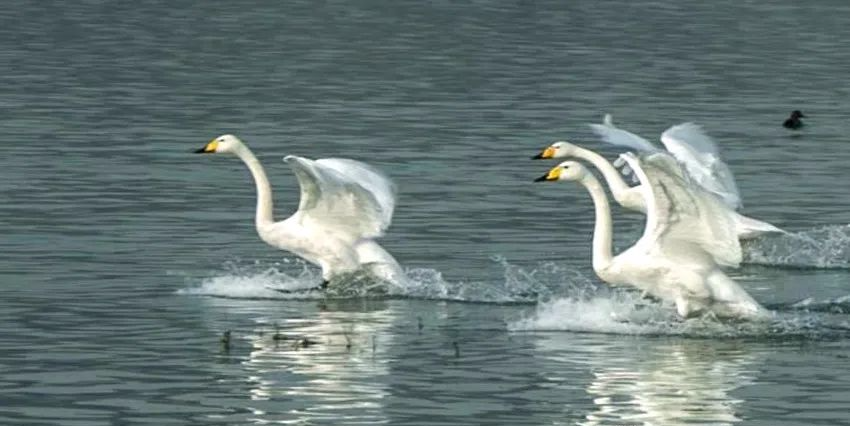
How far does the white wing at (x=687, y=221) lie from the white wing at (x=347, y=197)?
2.86 m

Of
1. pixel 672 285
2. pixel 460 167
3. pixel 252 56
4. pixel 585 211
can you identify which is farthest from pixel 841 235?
pixel 252 56

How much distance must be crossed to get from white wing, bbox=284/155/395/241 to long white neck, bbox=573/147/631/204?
170 centimetres

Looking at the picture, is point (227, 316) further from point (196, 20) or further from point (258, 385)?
point (196, 20)

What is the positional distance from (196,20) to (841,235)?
130 feet

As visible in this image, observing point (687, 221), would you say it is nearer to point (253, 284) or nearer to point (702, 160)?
point (253, 284)

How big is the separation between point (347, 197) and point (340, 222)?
0.81 ft

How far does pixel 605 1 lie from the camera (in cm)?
7206

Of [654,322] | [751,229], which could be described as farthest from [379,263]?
[751,229]

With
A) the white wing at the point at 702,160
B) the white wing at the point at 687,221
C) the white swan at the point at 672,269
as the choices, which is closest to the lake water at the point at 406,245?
the white swan at the point at 672,269

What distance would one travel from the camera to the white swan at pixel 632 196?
1884cm

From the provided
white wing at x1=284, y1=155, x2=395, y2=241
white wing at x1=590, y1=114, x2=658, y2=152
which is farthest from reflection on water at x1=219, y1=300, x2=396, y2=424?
white wing at x1=590, y1=114, x2=658, y2=152

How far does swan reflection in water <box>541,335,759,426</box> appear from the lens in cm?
1538

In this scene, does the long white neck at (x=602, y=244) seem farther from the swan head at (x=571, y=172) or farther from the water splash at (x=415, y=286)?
the water splash at (x=415, y=286)

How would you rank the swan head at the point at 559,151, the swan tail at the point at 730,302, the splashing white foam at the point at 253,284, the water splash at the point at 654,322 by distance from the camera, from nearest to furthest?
the water splash at the point at 654,322 < the swan tail at the point at 730,302 < the swan head at the point at 559,151 < the splashing white foam at the point at 253,284
